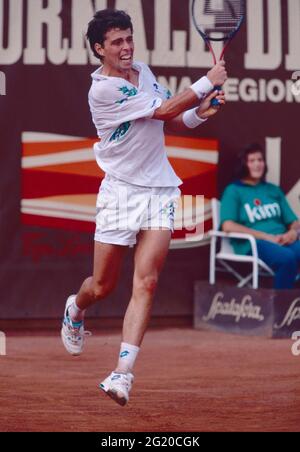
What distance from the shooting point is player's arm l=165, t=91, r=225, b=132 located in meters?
5.57

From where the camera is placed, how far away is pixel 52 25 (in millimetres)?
9148

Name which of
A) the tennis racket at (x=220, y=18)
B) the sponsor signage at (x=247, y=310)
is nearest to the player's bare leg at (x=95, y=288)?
the tennis racket at (x=220, y=18)

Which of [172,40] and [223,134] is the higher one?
[172,40]

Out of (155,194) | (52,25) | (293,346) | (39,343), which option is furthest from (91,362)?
(52,25)

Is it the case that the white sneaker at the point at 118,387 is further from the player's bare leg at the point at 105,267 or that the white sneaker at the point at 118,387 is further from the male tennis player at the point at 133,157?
the player's bare leg at the point at 105,267

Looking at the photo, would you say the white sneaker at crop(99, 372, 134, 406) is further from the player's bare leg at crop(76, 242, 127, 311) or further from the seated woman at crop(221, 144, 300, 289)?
the seated woman at crop(221, 144, 300, 289)

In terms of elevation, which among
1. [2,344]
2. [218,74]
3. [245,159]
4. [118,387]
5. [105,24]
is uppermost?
[105,24]

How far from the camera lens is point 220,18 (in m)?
6.27

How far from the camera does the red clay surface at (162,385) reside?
554 cm

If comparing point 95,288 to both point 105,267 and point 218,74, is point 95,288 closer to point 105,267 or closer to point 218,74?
point 105,267

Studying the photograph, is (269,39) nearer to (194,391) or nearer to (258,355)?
(258,355)

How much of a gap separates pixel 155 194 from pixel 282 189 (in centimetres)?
412

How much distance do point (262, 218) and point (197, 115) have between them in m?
3.63

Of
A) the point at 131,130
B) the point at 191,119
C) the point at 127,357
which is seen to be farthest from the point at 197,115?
the point at 127,357
